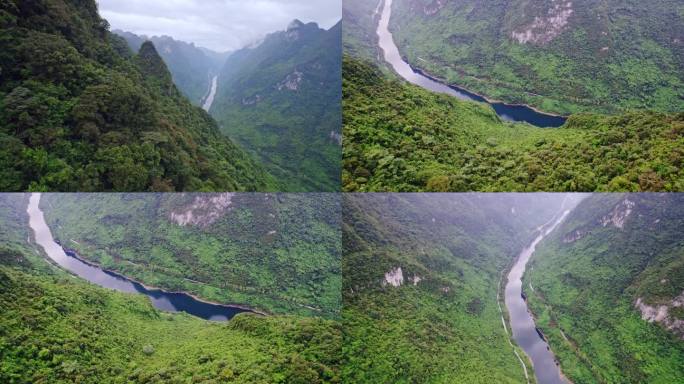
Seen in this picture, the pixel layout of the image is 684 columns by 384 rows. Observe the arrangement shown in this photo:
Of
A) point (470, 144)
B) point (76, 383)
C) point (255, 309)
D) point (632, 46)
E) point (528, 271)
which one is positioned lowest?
point (76, 383)

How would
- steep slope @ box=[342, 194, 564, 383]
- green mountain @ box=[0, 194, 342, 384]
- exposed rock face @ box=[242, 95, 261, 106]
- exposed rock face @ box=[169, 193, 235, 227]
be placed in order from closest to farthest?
green mountain @ box=[0, 194, 342, 384] < exposed rock face @ box=[169, 193, 235, 227] < steep slope @ box=[342, 194, 564, 383] < exposed rock face @ box=[242, 95, 261, 106]

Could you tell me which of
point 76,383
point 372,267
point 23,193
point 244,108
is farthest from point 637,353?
point 244,108

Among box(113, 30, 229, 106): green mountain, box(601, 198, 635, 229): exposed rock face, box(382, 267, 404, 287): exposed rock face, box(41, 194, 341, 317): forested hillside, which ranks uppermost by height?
box(113, 30, 229, 106): green mountain

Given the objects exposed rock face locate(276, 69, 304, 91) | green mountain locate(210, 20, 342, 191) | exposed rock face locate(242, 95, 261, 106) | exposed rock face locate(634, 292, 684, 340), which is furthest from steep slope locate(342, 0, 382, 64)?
exposed rock face locate(276, 69, 304, 91)

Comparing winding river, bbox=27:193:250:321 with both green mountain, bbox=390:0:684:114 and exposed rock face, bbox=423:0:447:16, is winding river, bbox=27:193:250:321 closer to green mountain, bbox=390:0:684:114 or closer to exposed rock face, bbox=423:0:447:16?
green mountain, bbox=390:0:684:114

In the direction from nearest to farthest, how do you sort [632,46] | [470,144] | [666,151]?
[666,151] → [470,144] → [632,46]

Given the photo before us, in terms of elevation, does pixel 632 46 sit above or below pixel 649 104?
above

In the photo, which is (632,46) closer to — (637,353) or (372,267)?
(637,353)
